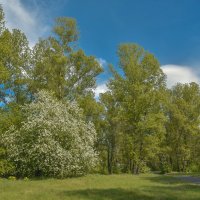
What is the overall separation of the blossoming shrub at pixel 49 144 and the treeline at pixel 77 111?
0.10 meters

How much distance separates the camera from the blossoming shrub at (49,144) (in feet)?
105

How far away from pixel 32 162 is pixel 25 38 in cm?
1826

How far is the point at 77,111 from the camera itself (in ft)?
123

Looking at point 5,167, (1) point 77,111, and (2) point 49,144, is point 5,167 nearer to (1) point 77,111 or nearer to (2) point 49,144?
(2) point 49,144

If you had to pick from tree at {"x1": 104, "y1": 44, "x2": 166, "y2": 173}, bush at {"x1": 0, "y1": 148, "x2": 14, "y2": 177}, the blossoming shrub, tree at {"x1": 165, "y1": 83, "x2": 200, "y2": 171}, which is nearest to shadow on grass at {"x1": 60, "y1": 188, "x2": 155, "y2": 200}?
the blossoming shrub

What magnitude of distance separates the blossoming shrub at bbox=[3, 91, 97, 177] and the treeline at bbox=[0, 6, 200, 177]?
100mm

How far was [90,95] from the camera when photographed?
148ft

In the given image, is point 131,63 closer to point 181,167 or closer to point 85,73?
point 85,73

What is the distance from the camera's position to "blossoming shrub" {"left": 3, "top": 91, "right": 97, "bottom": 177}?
31875 mm

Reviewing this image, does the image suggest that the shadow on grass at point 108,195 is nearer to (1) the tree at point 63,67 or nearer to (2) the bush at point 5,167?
(2) the bush at point 5,167

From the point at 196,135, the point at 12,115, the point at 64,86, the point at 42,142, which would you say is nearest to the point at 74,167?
the point at 42,142

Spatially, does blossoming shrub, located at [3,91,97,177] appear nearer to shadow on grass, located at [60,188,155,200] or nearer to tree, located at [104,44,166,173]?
tree, located at [104,44,166,173]

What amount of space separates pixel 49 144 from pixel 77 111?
6.83 m

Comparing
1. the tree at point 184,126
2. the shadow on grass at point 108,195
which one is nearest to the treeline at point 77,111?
the tree at point 184,126
